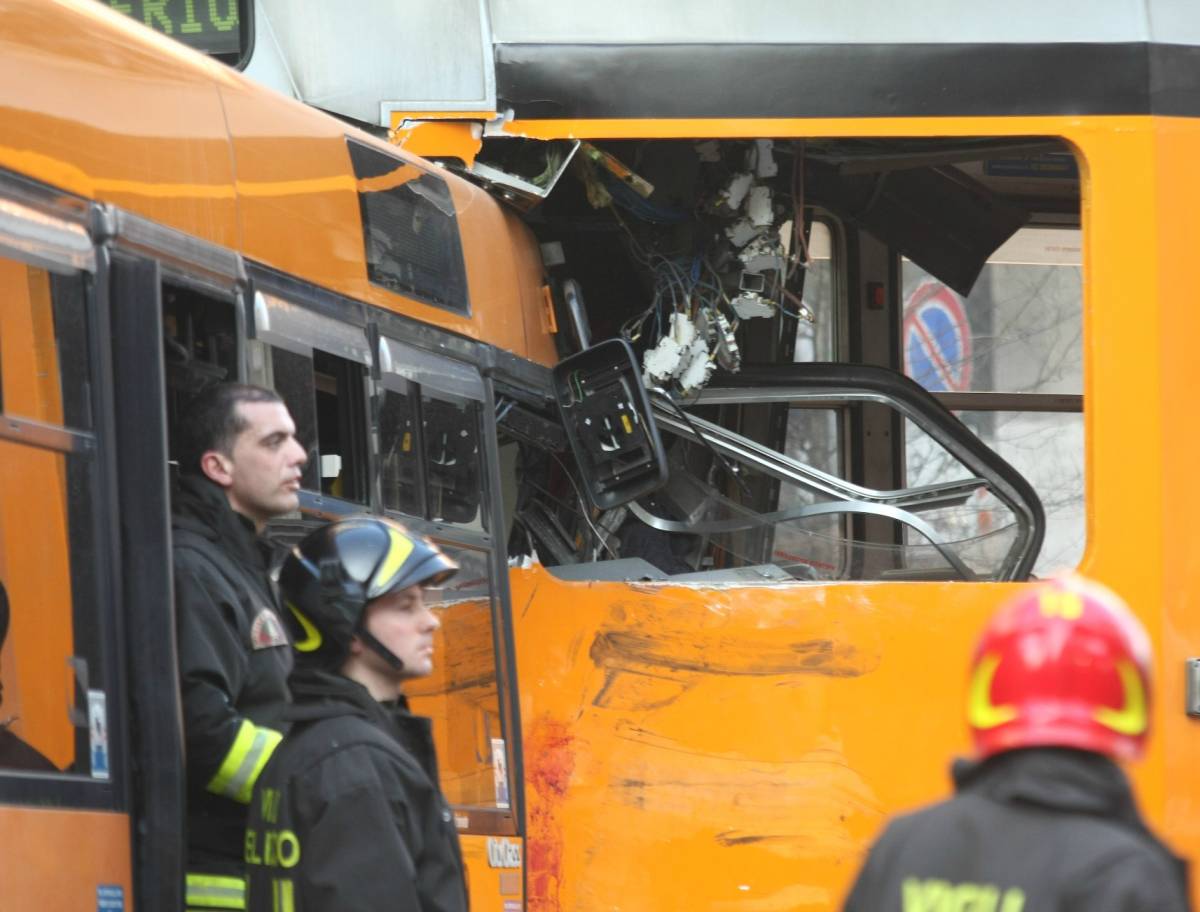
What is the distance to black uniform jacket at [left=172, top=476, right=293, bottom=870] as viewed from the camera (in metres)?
3.52

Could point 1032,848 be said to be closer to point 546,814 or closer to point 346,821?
point 346,821

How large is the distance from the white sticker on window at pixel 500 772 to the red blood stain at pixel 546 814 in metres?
0.45

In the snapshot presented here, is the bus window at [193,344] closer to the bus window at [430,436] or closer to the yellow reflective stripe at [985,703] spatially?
the bus window at [430,436]

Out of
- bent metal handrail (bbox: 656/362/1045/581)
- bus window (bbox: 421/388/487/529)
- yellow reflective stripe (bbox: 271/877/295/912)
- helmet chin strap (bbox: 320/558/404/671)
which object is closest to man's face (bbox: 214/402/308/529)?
helmet chin strap (bbox: 320/558/404/671)

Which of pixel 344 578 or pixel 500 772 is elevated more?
pixel 344 578

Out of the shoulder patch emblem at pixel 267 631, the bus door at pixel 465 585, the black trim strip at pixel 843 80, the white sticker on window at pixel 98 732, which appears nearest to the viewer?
the white sticker on window at pixel 98 732

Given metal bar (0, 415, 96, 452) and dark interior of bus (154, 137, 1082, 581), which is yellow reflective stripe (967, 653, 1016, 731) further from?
dark interior of bus (154, 137, 1082, 581)

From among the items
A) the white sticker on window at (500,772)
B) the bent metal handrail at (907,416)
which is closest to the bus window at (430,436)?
the white sticker on window at (500,772)

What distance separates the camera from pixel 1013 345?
333 inches

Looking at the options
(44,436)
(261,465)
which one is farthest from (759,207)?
(44,436)

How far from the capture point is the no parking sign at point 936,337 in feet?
27.5

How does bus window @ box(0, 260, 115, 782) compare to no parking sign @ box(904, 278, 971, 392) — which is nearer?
bus window @ box(0, 260, 115, 782)

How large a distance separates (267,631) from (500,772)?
157 centimetres

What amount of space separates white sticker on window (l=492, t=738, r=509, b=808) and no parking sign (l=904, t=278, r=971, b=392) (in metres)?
3.64
